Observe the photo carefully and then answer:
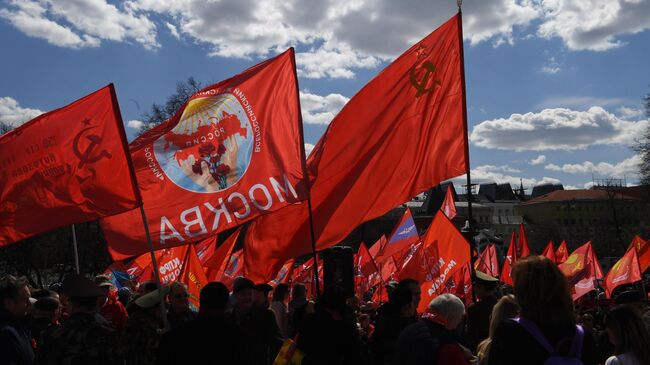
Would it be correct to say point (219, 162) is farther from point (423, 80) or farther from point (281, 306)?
point (423, 80)

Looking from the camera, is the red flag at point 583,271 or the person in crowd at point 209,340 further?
the red flag at point 583,271

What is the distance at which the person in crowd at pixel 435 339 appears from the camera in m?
4.52

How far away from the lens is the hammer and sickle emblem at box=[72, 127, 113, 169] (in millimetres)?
7137

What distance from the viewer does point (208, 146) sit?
795 centimetres

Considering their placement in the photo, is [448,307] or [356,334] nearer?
[448,307]

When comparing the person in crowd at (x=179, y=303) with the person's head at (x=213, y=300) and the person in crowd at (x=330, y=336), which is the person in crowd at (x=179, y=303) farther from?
the person's head at (x=213, y=300)

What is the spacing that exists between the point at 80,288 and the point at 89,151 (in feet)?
8.05

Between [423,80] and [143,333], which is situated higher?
[423,80]

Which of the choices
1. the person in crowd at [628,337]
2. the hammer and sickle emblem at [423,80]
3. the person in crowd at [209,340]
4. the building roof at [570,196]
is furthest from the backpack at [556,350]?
the building roof at [570,196]

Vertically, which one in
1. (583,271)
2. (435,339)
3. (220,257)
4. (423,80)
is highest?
(423,80)

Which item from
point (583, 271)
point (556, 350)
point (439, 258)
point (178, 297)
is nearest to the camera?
point (556, 350)

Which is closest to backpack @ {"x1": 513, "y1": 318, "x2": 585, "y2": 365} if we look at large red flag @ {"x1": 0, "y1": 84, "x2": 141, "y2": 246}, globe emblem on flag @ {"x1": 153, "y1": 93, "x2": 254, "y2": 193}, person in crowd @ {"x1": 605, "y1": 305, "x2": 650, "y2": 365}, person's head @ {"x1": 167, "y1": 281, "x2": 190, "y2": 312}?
person in crowd @ {"x1": 605, "y1": 305, "x2": 650, "y2": 365}

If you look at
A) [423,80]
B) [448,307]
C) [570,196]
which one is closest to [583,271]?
[423,80]

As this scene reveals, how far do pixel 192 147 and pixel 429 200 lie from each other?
118722 millimetres
